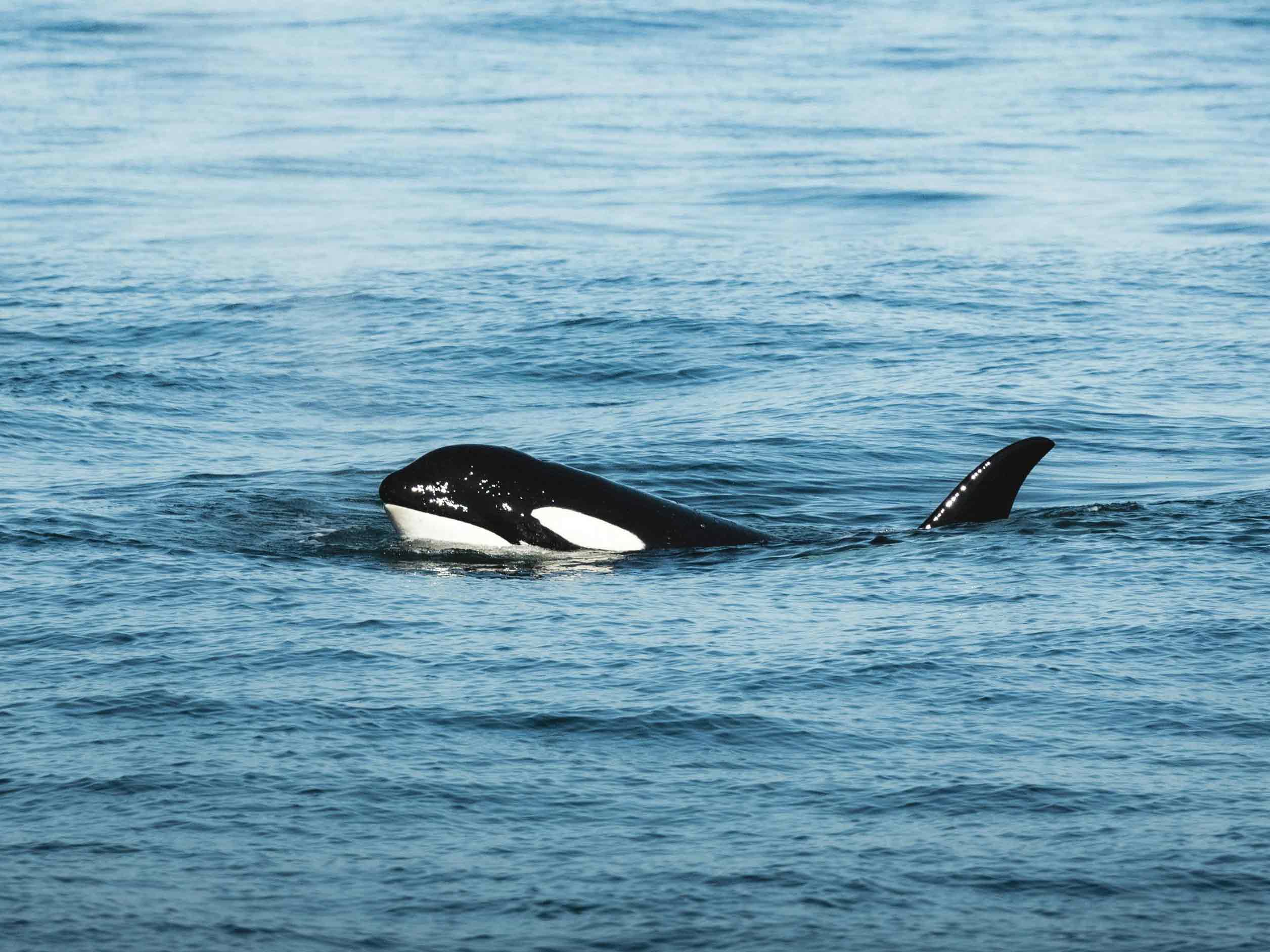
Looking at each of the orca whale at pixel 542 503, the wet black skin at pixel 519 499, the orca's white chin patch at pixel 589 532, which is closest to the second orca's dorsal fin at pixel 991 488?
the orca whale at pixel 542 503

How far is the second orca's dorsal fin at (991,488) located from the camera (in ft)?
42.5

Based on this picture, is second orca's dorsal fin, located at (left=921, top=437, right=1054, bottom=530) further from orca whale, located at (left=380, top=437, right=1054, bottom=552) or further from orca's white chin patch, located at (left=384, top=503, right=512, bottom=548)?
orca's white chin patch, located at (left=384, top=503, right=512, bottom=548)

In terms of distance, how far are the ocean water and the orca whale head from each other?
0.22 meters

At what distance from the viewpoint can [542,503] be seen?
13000mm

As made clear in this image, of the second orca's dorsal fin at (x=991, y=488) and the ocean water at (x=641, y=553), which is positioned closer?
the ocean water at (x=641, y=553)

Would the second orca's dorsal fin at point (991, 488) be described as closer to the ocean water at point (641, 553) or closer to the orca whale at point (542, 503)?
the orca whale at point (542, 503)

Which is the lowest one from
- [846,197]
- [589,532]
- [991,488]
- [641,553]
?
[641,553]

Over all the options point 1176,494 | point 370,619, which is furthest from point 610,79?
point 370,619

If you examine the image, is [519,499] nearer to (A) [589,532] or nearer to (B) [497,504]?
(B) [497,504]

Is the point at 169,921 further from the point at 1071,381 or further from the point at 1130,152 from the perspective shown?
the point at 1130,152

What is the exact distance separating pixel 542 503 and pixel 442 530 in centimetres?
73

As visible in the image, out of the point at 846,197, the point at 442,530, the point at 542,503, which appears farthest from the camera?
the point at 846,197

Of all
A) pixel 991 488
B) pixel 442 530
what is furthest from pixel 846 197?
pixel 442 530

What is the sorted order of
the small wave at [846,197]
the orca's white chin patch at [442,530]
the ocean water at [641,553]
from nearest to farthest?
1. the ocean water at [641,553]
2. the orca's white chin patch at [442,530]
3. the small wave at [846,197]
